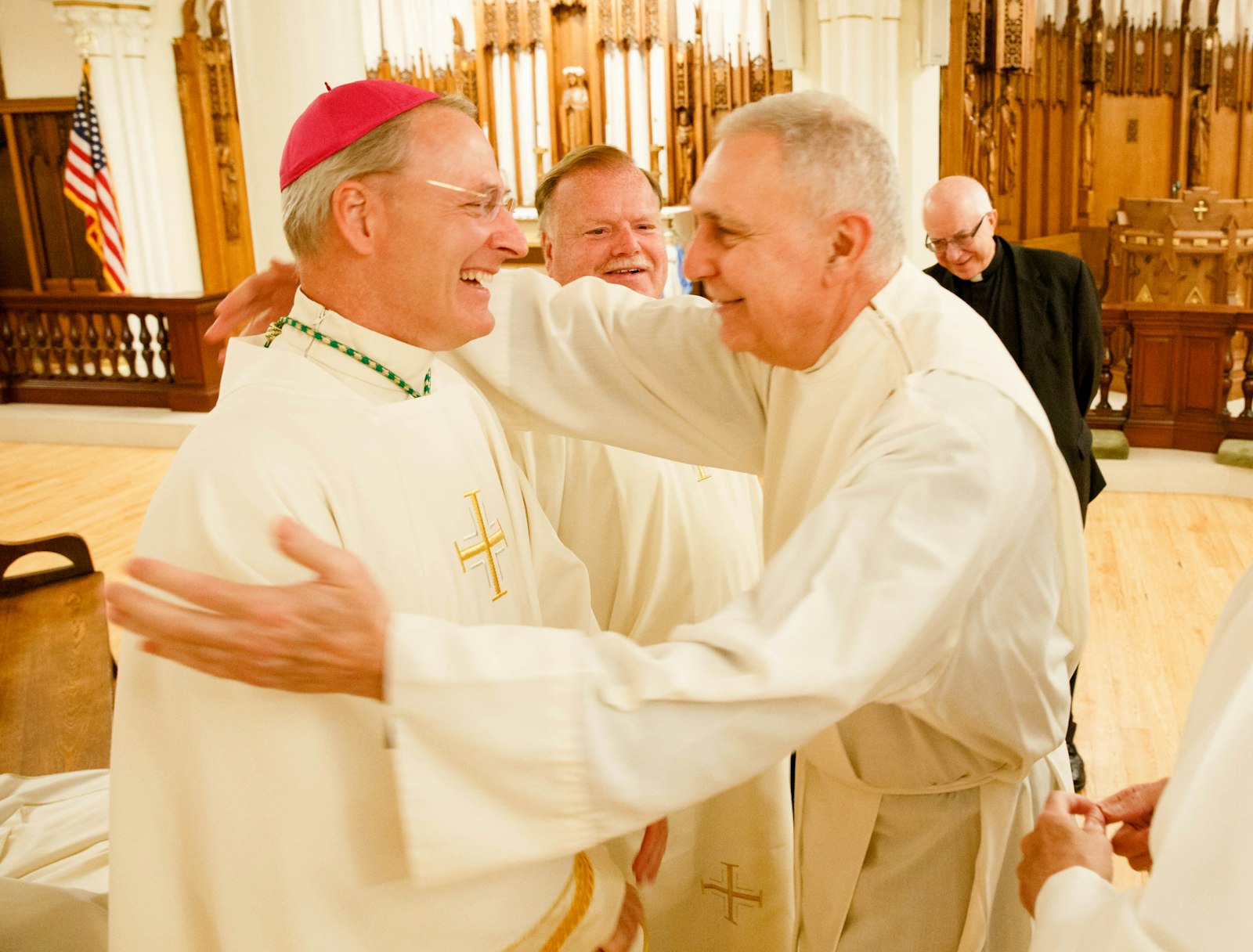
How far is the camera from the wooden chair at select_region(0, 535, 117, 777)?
342 centimetres

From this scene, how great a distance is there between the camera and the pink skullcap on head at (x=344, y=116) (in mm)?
Answer: 1797

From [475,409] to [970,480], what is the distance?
3.00 feet

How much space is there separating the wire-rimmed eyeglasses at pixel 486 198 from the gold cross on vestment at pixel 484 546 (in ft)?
1.49

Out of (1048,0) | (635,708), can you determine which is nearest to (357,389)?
(635,708)

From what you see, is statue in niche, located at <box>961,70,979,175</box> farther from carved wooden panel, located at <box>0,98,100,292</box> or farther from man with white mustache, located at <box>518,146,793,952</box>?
carved wooden panel, located at <box>0,98,100,292</box>

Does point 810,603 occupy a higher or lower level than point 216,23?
lower

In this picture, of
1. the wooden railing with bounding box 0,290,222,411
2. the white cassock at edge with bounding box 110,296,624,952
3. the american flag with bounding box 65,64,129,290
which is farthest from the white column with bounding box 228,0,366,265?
the american flag with bounding box 65,64,129,290

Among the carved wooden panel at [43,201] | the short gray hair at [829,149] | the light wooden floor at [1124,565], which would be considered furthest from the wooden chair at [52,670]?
the carved wooden panel at [43,201]

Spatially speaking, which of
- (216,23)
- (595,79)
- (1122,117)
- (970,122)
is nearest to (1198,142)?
(1122,117)

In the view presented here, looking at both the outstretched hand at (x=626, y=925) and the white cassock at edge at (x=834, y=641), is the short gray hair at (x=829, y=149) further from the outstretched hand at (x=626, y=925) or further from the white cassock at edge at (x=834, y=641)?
the outstretched hand at (x=626, y=925)

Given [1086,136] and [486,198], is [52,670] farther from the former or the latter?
[1086,136]

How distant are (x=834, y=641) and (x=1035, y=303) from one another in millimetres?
3653

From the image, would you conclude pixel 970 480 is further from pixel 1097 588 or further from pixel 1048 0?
pixel 1048 0

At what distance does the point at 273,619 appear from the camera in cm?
122
